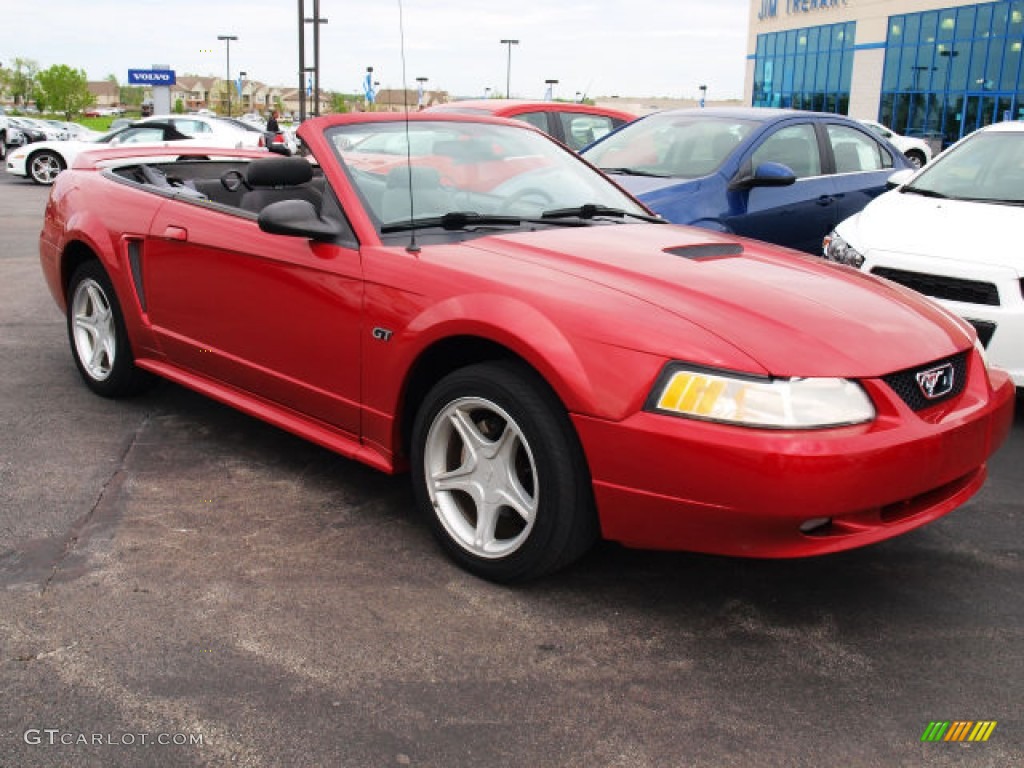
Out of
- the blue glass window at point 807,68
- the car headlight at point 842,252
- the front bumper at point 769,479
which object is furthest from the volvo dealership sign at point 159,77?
the front bumper at point 769,479

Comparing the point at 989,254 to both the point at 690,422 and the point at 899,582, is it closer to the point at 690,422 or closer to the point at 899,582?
the point at 899,582

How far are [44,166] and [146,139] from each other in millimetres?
4277

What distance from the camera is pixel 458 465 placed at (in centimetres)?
342

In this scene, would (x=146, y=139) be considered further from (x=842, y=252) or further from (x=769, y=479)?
(x=769, y=479)

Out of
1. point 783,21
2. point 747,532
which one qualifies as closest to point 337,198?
point 747,532

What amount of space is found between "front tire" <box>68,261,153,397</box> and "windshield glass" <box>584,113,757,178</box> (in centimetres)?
381

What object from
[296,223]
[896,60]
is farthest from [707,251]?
[896,60]

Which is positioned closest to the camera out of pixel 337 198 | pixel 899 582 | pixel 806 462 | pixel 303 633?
pixel 806 462

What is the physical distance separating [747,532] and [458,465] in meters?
1.06

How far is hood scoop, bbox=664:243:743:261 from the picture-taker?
11.7ft

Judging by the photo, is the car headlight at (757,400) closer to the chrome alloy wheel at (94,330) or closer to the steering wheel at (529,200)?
the steering wheel at (529,200)

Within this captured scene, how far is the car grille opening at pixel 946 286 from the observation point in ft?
16.0

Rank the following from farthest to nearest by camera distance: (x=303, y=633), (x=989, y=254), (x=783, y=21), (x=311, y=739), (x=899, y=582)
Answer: (x=783, y=21), (x=989, y=254), (x=899, y=582), (x=303, y=633), (x=311, y=739)

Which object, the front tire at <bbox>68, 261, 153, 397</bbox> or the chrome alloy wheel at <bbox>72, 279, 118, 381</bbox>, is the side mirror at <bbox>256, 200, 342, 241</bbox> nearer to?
the front tire at <bbox>68, 261, 153, 397</bbox>
